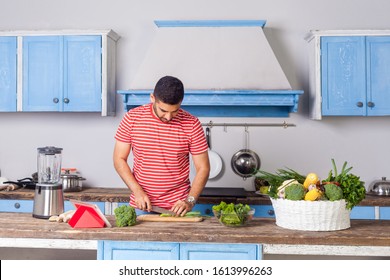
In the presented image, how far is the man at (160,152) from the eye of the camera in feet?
9.55

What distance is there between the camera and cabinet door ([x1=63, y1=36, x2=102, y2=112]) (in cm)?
426

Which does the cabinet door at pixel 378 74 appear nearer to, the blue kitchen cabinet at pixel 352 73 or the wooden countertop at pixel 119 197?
the blue kitchen cabinet at pixel 352 73

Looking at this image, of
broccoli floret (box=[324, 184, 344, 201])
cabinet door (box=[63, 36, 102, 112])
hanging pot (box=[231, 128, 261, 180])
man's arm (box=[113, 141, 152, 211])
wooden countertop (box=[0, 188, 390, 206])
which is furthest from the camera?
hanging pot (box=[231, 128, 261, 180])

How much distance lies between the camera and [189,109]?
14.9 ft

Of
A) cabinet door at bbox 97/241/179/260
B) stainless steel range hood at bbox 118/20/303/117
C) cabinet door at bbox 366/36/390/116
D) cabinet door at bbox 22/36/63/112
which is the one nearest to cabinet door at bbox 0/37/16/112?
cabinet door at bbox 22/36/63/112

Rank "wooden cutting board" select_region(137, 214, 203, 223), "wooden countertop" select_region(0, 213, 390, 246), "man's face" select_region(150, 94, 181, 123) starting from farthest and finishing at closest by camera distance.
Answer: "man's face" select_region(150, 94, 181, 123)
"wooden cutting board" select_region(137, 214, 203, 223)
"wooden countertop" select_region(0, 213, 390, 246)

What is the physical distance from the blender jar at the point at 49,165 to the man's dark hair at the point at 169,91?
669mm

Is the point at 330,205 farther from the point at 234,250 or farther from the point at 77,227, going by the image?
the point at 77,227

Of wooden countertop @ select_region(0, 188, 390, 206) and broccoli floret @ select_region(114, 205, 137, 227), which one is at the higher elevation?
broccoli floret @ select_region(114, 205, 137, 227)

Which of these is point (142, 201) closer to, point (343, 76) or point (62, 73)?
point (62, 73)

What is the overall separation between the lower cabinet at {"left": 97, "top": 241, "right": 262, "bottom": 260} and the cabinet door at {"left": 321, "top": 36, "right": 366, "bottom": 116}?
2277 mm

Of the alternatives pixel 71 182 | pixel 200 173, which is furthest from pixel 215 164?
pixel 200 173

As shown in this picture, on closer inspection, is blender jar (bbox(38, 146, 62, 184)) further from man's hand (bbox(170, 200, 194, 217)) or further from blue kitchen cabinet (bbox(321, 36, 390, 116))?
blue kitchen cabinet (bbox(321, 36, 390, 116))

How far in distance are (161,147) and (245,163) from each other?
1.66 m
